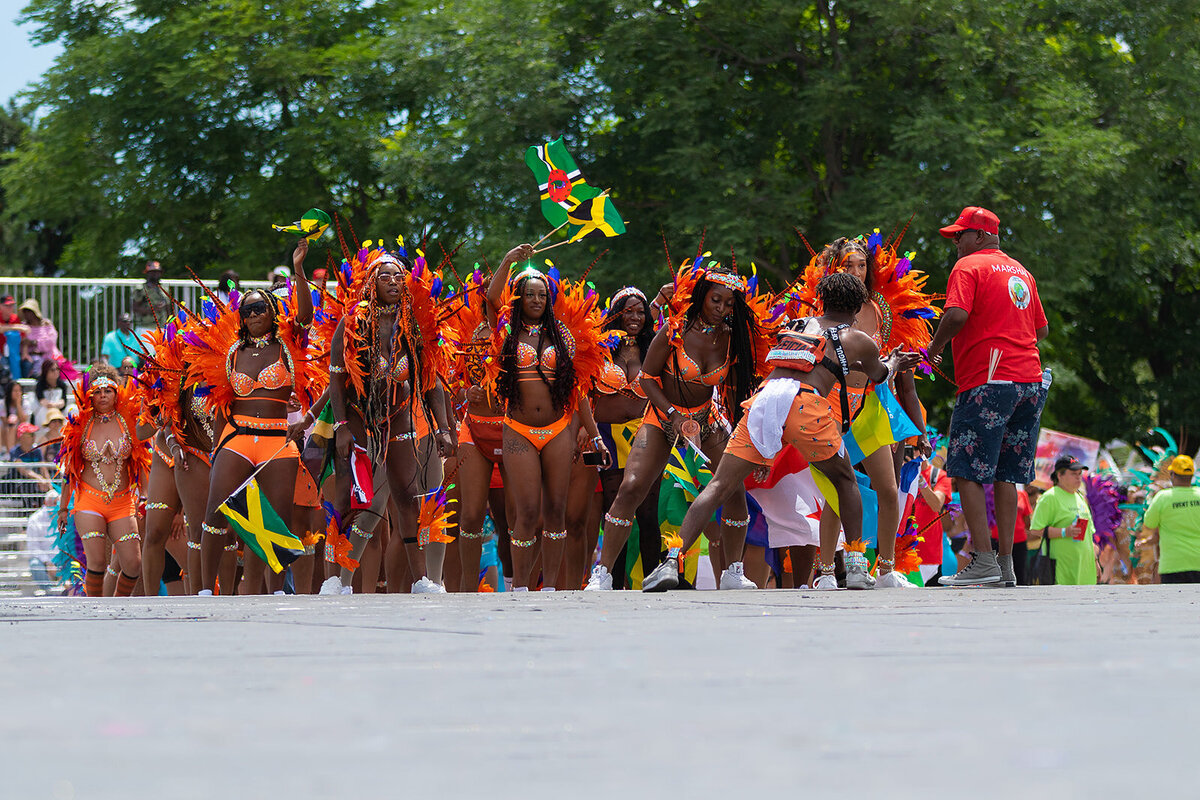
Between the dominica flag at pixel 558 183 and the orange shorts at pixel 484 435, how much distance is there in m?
1.34

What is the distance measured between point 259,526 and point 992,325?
4.09 metres

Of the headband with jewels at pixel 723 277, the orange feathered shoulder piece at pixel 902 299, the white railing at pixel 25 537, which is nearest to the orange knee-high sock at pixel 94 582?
the white railing at pixel 25 537

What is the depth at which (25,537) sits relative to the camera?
16.7 metres

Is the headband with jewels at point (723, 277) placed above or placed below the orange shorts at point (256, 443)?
above

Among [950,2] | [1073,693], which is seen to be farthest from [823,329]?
[950,2]

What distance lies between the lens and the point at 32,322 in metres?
19.5

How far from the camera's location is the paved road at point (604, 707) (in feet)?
8.02

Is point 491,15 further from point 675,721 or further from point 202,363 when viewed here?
point 675,721

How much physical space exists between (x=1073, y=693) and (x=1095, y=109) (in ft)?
68.3

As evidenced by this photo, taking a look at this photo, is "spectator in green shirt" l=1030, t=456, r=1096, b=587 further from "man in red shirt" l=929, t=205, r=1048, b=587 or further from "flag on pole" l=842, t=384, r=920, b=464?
"flag on pole" l=842, t=384, r=920, b=464

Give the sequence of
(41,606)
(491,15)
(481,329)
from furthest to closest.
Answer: (491,15) → (481,329) → (41,606)

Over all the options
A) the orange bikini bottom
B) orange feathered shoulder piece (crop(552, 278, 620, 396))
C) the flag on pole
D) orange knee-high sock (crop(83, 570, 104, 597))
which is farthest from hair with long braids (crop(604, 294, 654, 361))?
orange knee-high sock (crop(83, 570, 104, 597))

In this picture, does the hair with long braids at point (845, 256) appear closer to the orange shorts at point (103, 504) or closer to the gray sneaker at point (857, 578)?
the gray sneaker at point (857, 578)

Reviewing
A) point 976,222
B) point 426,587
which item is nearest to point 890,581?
point 976,222
